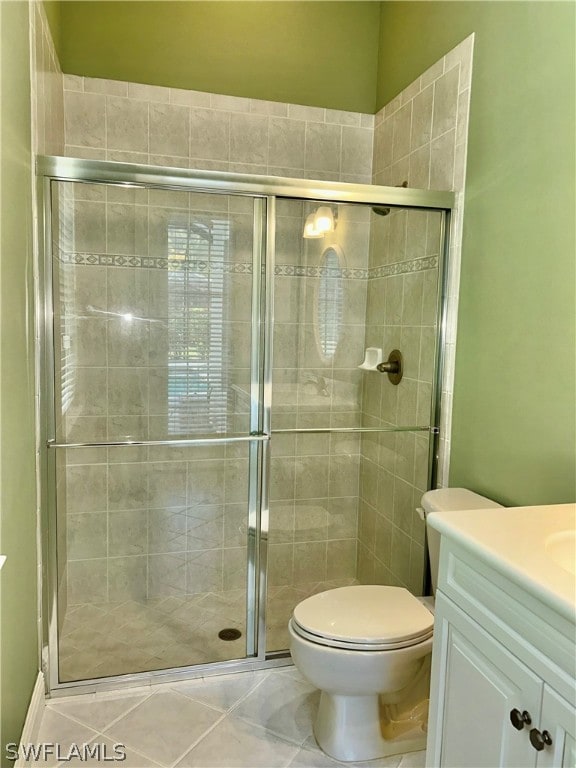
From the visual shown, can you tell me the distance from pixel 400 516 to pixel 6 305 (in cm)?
185

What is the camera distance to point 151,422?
255cm

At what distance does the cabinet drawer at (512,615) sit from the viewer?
0.93 metres

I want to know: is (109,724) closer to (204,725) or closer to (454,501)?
(204,725)

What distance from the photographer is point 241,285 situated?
238cm

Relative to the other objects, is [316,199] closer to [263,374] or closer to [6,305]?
[263,374]

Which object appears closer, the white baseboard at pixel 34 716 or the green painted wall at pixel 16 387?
the green painted wall at pixel 16 387

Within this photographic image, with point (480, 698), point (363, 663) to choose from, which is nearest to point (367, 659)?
point (363, 663)

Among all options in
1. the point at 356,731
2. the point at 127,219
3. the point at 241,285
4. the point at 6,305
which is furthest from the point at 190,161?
the point at 356,731

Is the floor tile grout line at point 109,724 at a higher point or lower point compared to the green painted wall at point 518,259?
lower

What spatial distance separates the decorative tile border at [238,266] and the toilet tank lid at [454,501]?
933 millimetres

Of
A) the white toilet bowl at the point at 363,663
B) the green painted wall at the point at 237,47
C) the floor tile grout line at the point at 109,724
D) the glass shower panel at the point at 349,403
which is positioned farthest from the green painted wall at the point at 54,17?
the floor tile grout line at the point at 109,724

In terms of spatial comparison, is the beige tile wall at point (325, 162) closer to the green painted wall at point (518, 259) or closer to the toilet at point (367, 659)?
the green painted wall at point (518, 259)

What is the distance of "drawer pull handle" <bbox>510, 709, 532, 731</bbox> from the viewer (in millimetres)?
996

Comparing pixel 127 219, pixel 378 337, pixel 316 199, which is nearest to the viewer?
pixel 316 199
